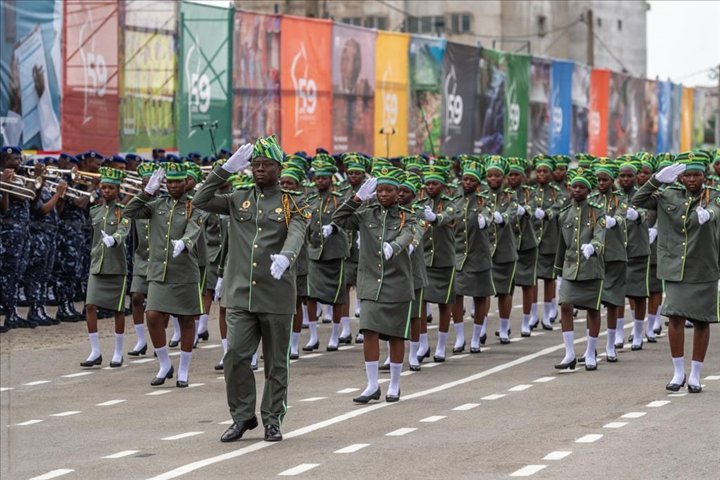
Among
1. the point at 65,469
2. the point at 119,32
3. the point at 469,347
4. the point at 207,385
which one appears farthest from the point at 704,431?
the point at 119,32

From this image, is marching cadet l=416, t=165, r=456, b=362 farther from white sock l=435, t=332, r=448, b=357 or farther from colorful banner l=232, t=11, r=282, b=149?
colorful banner l=232, t=11, r=282, b=149

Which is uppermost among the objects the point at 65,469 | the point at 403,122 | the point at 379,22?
the point at 379,22

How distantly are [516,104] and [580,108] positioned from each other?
342 inches

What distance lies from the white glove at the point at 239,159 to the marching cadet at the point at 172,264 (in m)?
3.83

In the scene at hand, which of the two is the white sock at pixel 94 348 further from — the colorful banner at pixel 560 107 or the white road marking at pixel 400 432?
the colorful banner at pixel 560 107

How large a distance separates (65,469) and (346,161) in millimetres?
9748

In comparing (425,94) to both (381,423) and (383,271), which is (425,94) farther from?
(381,423)

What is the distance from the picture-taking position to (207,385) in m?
16.7

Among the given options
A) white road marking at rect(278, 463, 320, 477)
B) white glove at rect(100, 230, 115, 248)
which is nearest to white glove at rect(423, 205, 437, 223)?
white glove at rect(100, 230, 115, 248)

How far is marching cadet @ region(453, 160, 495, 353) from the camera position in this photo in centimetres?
2005

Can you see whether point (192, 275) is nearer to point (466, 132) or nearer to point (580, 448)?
point (580, 448)

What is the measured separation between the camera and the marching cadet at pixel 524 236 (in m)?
22.2

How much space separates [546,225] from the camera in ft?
76.6

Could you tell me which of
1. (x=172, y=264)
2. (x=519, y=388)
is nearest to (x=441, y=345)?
(x=519, y=388)
